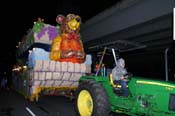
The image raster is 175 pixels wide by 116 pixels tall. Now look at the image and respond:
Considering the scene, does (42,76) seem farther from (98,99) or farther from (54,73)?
(98,99)

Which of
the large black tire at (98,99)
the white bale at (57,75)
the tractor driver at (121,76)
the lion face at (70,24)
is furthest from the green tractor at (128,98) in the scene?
the lion face at (70,24)

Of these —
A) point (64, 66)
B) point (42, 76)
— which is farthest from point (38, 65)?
point (64, 66)

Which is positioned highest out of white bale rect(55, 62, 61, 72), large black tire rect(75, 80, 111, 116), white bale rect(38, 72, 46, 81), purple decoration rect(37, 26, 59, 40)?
purple decoration rect(37, 26, 59, 40)

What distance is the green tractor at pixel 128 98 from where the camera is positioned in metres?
6.17

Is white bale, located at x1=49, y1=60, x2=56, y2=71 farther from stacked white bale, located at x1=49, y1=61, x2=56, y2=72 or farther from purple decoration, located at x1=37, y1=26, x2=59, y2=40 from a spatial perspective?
purple decoration, located at x1=37, y1=26, x2=59, y2=40

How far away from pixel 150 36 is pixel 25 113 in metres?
10.0

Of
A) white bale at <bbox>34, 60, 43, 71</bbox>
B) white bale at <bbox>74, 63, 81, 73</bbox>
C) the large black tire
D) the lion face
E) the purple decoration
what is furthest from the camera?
the purple decoration

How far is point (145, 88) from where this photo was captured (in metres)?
6.60

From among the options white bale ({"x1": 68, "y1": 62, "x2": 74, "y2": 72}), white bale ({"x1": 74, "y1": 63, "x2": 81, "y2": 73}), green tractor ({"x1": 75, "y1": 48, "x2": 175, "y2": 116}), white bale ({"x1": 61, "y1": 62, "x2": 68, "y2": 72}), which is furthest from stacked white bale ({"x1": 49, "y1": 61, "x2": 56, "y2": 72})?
green tractor ({"x1": 75, "y1": 48, "x2": 175, "y2": 116})

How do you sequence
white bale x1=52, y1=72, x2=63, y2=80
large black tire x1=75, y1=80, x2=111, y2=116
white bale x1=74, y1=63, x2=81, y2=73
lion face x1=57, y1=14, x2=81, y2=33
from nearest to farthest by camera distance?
large black tire x1=75, y1=80, x2=111, y2=116 < white bale x1=52, y1=72, x2=63, y2=80 < white bale x1=74, y1=63, x2=81, y2=73 < lion face x1=57, y1=14, x2=81, y2=33

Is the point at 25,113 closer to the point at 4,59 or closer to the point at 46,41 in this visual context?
the point at 46,41

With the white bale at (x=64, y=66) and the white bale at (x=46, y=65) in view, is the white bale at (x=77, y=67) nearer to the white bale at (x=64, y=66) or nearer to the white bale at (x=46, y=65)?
the white bale at (x=64, y=66)

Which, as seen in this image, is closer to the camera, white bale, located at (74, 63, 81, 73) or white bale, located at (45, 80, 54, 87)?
white bale, located at (45, 80, 54, 87)

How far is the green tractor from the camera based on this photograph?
6166mm
